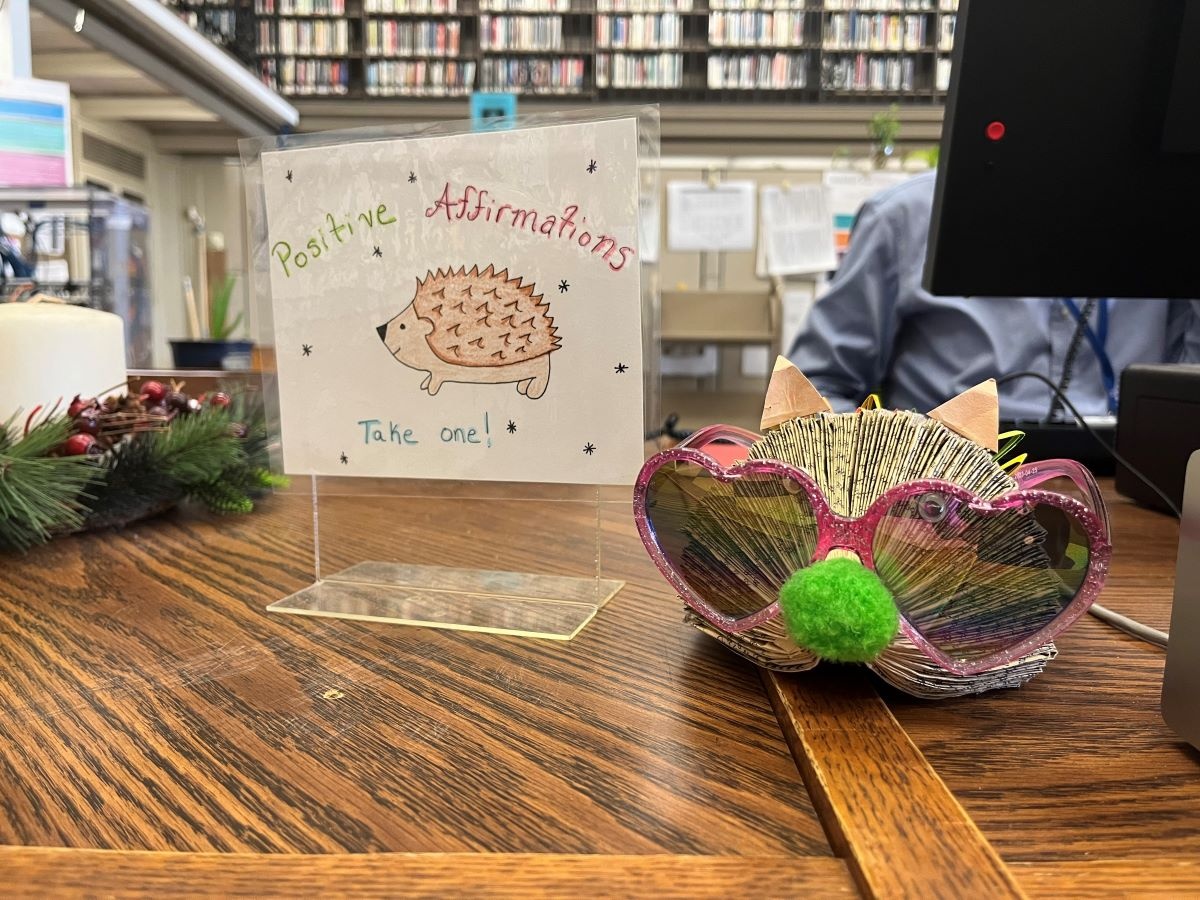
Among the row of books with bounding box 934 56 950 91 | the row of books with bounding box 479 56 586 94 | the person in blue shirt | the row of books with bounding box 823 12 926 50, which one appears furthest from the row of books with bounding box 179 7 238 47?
the row of books with bounding box 934 56 950 91

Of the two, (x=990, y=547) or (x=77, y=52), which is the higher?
(x=77, y=52)

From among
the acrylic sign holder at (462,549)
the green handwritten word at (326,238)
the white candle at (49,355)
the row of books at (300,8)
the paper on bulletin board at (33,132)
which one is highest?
the row of books at (300,8)

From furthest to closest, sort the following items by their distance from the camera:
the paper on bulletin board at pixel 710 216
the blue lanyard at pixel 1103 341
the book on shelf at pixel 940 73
Answer: the book on shelf at pixel 940 73 < the paper on bulletin board at pixel 710 216 < the blue lanyard at pixel 1103 341

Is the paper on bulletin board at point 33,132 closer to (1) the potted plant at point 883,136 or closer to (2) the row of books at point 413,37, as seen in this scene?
(1) the potted plant at point 883,136

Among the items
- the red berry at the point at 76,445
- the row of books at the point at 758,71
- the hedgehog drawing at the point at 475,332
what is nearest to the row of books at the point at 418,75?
the row of books at the point at 758,71

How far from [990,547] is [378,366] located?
315mm

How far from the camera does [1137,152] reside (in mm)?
473

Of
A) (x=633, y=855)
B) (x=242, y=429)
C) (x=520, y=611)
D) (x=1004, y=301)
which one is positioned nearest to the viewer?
(x=633, y=855)

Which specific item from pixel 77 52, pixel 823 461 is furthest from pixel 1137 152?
pixel 77 52

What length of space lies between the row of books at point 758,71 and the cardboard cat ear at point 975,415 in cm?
443

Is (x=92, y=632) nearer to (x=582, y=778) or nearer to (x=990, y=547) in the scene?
(x=582, y=778)

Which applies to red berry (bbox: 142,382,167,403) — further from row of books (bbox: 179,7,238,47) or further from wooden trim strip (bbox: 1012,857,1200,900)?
row of books (bbox: 179,7,238,47)

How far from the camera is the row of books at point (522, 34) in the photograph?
432cm

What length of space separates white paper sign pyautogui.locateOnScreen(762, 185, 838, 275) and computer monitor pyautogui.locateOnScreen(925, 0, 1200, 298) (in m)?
2.84
